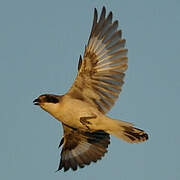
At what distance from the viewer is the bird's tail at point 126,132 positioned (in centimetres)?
885

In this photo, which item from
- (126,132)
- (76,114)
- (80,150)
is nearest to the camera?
(76,114)

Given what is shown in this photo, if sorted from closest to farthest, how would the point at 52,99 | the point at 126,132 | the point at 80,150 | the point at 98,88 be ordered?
the point at 126,132 → the point at 52,99 → the point at 98,88 → the point at 80,150

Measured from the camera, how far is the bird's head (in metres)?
9.06

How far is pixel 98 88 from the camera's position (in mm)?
9555

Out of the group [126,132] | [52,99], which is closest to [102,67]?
[52,99]

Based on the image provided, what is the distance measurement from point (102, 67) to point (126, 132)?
1.53 m

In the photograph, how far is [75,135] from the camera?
10.4 metres

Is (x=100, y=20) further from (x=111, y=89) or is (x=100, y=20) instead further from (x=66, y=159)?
(x=66, y=159)

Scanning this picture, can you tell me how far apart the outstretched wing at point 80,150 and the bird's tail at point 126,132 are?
1465 mm

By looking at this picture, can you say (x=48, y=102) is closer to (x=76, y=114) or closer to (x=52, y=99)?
(x=52, y=99)

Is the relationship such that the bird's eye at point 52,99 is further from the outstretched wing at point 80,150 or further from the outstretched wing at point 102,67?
the outstretched wing at point 80,150

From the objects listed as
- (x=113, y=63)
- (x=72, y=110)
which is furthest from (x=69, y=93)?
(x=113, y=63)

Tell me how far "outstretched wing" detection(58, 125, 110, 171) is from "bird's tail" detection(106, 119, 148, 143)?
1.46m

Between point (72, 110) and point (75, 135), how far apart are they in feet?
5.55
